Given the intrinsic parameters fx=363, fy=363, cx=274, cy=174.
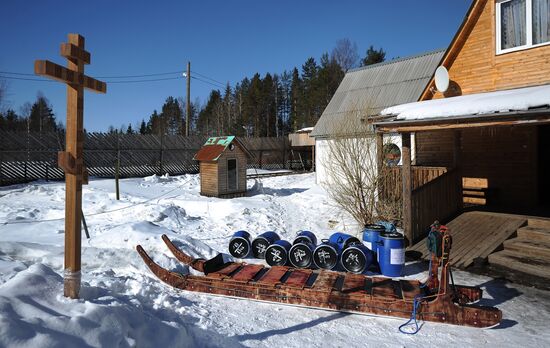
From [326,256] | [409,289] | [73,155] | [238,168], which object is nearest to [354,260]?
[326,256]

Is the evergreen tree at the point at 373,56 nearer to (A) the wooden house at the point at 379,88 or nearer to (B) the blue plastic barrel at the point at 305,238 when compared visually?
(A) the wooden house at the point at 379,88

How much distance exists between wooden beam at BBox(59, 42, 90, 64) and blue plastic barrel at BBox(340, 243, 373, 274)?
203 inches

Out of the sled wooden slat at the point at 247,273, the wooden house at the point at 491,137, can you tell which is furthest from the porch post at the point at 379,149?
the sled wooden slat at the point at 247,273

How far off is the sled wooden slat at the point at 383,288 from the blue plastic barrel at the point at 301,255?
1.43 meters

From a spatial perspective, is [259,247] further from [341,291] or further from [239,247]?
[341,291]

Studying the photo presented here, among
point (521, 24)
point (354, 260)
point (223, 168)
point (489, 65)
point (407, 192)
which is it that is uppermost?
point (521, 24)

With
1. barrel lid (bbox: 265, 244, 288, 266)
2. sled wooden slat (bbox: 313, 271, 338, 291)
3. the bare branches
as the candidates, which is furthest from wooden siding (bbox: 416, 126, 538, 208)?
barrel lid (bbox: 265, 244, 288, 266)

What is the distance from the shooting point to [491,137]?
10695 mm

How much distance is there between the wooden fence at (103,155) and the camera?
16969mm

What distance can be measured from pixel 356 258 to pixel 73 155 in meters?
4.95

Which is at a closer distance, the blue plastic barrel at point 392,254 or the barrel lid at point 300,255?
the blue plastic barrel at point 392,254

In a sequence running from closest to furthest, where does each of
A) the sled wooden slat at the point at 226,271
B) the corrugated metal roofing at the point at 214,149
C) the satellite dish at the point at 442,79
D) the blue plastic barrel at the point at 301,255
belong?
1. the sled wooden slat at the point at 226,271
2. the blue plastic barrel at the point at 301,255
3. the satellite dish at the point at 442,79
4. the corrugated metal roofing at the point at 214,149

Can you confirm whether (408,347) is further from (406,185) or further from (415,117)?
(415,117)

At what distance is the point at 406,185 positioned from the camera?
827cm
